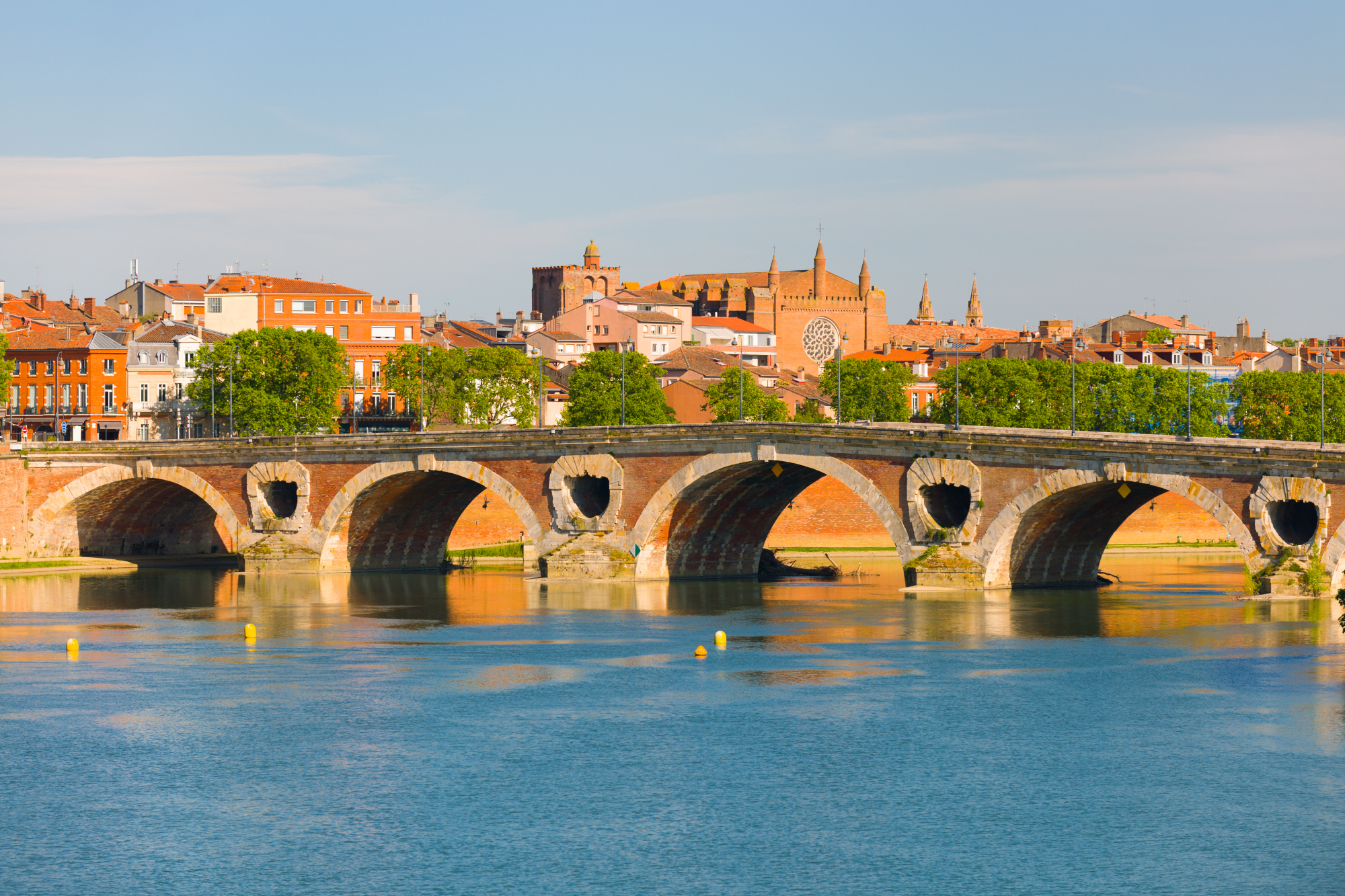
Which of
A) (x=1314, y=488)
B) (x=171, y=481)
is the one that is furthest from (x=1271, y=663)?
(x=171, y=481)

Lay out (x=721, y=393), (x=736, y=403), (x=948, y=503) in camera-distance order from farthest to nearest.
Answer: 1. (x=721, y=393)
2. (x=736, y=403)
3. (x=948, y=503)

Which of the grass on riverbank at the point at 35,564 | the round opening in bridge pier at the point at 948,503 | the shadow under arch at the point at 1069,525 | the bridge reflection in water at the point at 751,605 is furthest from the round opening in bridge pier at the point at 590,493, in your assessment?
the grass on riverbank at the point at 35,564

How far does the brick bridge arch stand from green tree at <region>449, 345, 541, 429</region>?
28.0 m

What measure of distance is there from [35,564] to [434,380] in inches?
1628

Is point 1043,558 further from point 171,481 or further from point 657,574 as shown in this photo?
point 171,481

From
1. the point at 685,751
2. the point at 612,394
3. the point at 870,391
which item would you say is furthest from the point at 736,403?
the point at 685,751

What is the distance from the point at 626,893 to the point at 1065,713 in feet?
64.3

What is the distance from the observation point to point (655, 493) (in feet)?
266

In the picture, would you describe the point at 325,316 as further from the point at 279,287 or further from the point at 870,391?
the point at 870,391

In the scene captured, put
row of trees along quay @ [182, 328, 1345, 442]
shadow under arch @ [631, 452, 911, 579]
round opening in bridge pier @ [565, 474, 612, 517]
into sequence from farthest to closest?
row of trees along quay @ [182, 328, 1345, 442], round opening in bridge pier @ [565, 474, 612, 517], shadow under arch @ [631, 452, 911, 579]

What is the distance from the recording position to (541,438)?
83562mm

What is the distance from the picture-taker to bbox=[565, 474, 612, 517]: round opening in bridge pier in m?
83.3

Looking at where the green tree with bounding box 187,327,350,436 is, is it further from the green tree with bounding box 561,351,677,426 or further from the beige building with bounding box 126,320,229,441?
the green tree with bounding box 561,351,677,426

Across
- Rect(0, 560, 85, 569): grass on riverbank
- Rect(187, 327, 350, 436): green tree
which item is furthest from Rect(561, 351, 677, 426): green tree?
Rect(0, 560, 85, 569): grass on riverbank
